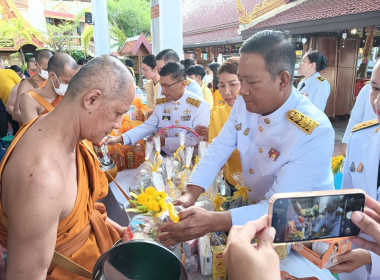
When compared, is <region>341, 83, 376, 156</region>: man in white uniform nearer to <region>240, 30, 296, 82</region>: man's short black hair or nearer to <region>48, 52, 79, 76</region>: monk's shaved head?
<region>240, 30, 296, 82</region>: man's short black hair

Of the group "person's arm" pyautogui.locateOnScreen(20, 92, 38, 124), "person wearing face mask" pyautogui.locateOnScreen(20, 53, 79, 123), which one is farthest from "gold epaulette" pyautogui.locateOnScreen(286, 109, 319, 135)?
"person's arm" pyautogui.locateOnScreen(20, 92, 38, 124)

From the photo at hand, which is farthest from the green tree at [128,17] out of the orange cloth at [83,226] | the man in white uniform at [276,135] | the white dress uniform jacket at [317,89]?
the orange cloth at [83,226]

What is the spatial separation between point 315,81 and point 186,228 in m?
5.23

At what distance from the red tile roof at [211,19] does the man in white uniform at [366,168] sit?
1018 centimetres

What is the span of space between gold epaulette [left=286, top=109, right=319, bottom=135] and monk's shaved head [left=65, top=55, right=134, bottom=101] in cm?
99

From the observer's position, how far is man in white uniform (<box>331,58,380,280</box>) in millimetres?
1276

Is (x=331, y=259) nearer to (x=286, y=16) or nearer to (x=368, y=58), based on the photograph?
(x=286, y=16)

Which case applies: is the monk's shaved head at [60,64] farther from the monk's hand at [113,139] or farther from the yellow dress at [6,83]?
the yellow dress at [6,83]

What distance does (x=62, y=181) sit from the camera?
1.15 metres

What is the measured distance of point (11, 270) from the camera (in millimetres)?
1043

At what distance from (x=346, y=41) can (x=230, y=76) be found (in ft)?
24.2

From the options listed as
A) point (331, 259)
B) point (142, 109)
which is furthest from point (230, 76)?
point (331, 259)

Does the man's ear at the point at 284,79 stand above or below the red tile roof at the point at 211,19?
below

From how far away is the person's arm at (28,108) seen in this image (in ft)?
10.2
